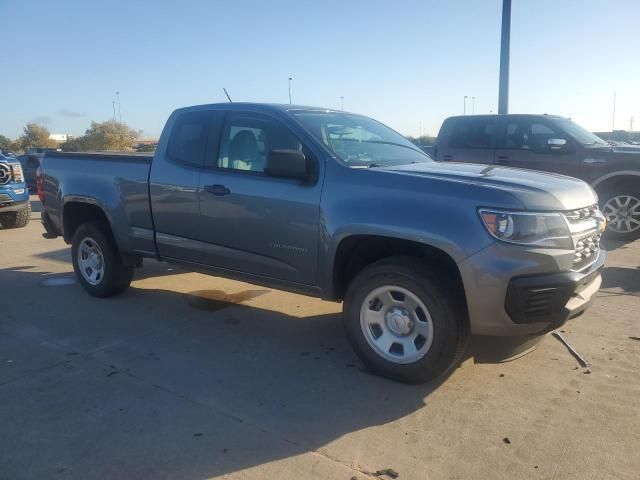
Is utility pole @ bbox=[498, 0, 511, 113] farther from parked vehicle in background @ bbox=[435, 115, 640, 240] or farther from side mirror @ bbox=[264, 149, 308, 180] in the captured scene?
side mirror @ bbox=[264, 149, 308, 180]

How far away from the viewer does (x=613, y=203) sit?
8.30 metres

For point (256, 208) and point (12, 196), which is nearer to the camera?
point (256, 208)

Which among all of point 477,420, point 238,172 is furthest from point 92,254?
point 477,420

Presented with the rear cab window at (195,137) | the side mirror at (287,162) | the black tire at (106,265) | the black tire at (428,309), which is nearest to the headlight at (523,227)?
the black tire at (428,309)

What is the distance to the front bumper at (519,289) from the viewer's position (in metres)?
3.13

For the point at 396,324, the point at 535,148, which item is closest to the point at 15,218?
the point at 396,324

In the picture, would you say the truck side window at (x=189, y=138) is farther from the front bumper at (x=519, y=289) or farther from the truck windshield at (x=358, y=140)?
the front bumper at (x=519, y=289)

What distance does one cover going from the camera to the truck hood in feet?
10.6

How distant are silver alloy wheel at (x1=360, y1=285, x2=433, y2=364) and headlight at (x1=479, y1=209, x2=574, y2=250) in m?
0.68

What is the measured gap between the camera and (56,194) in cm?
582

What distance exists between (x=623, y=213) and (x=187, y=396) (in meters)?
7.44

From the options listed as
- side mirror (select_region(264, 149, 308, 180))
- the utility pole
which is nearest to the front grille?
side mirror (select_region(264, 149, 308, 180))

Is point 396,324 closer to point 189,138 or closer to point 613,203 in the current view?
point 189,138

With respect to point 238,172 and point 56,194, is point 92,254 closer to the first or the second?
point 56,194
